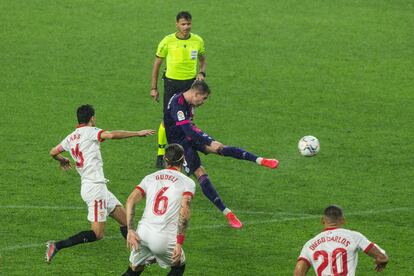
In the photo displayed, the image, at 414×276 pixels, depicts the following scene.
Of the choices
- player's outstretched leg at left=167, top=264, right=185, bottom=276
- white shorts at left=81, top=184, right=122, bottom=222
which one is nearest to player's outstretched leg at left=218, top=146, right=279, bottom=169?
white shorts at left=81, top=184, right=122, bottom=222

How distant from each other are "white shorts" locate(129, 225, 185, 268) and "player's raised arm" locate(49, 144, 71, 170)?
265cm

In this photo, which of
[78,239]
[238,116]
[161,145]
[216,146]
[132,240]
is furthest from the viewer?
[238,116]

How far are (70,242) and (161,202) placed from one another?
7.87ft

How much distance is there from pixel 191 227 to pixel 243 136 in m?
5.28

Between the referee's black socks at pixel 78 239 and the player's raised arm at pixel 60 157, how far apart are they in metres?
1.20

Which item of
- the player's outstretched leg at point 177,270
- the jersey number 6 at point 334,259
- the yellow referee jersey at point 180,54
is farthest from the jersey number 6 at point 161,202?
the yellow referee jersey at point 180,54

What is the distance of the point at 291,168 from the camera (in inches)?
813

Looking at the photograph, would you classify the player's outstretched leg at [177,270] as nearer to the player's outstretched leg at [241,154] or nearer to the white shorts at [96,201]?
the white shorts at [96,201]

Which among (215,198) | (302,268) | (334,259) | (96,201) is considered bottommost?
(215,198)

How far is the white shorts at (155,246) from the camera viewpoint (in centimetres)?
1324

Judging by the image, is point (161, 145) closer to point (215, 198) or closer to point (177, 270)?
point (215, 198)

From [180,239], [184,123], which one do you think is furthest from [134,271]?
[184,123]

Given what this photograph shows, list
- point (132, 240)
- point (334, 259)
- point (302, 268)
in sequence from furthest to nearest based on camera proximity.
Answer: point (132, 240), point (302, 268), point (334, 259)

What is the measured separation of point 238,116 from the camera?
77.8ft
